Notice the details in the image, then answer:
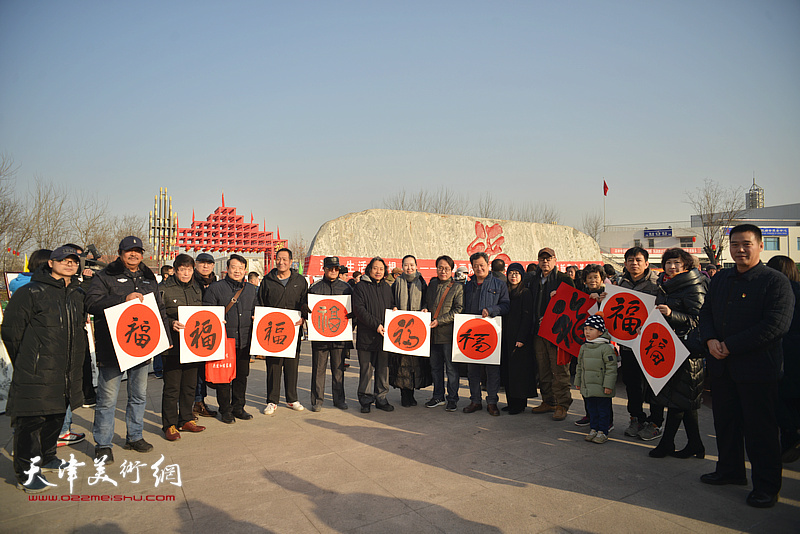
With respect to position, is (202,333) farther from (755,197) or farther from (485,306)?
(755,197)

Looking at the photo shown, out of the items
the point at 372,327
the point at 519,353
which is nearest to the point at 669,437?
Result: the point at 519,353

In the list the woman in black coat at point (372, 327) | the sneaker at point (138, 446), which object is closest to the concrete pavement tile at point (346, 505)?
the sneaker at point (138, 446)

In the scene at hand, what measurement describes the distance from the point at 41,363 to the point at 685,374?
19.1ft

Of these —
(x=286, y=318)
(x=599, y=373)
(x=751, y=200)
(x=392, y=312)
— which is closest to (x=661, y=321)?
(x=599, y=373)

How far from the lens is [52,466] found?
13.7 ft

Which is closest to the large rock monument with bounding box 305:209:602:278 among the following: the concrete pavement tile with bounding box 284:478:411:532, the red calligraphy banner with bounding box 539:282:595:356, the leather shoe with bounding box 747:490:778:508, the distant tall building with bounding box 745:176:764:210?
the red calligraphy banner with bounding box 539:282:595:356

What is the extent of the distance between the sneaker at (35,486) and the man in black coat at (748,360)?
5.52 m

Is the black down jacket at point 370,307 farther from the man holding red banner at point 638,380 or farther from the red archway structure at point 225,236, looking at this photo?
the red archway structure at point 225,236

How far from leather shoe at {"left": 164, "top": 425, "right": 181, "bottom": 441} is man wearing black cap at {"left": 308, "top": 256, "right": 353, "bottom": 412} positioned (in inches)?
67.5

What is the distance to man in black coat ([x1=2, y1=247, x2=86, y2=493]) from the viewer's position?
153 inches

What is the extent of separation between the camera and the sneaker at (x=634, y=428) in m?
5.17

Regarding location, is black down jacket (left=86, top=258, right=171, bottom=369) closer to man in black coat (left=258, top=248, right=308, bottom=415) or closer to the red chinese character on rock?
man in black coat (left=258, top=248, right=308, bottom=415)

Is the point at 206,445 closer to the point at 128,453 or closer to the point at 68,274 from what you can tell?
the point at 128,453

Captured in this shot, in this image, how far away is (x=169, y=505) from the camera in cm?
355
